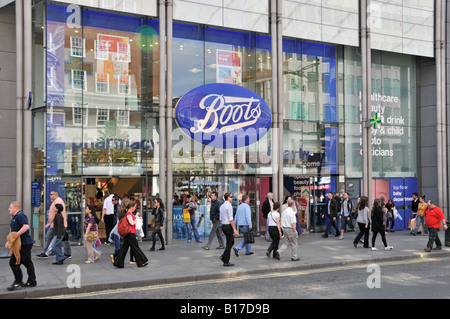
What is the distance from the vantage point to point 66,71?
16.2m

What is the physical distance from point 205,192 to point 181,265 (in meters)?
5.82

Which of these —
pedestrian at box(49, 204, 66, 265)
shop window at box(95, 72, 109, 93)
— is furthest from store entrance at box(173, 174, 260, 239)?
pedestrian at box(49, 204, 66, 265)

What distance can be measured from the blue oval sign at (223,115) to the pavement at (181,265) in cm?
398

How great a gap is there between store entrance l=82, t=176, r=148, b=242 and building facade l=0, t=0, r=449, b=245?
6cm

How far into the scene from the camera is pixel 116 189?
19.5 m

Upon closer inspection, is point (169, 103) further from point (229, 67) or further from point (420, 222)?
point (420, 222)

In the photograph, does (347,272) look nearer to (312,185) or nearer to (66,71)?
(312,185)

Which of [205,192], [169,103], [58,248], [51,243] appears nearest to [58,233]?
[58,248]

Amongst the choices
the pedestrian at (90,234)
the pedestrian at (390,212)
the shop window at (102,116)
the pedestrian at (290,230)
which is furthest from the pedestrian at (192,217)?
the pedestrian at (390,212)

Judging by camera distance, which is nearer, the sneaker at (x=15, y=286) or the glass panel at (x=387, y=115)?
the sneaker at (x=15, y=286)

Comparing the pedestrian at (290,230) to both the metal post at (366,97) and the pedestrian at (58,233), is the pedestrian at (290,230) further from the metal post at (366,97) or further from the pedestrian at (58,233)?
the metal post at (366,97)

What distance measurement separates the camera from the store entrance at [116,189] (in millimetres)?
Result: 17000

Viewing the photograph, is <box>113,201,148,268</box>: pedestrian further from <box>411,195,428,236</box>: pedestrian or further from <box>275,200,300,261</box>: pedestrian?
<box>411,195,428,236</box>: pedestrian
